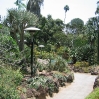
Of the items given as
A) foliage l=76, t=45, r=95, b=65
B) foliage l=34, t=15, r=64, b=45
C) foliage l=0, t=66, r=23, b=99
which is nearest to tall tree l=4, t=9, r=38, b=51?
foliage l=76, t=45, r=95, b=65

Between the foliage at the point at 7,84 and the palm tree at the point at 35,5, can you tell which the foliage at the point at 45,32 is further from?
the foliage at the point at 7,84

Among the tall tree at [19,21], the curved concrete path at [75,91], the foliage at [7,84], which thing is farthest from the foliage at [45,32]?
the foliage at [7,84]

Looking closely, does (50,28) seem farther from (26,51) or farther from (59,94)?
(59,94)

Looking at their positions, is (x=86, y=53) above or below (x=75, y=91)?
above

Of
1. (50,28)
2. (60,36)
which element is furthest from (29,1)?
(60,36)

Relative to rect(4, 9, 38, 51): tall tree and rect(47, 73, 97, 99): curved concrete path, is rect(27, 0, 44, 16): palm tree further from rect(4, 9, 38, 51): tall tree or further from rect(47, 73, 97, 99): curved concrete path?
rect(47, 73, 97, 99): curved concrete path

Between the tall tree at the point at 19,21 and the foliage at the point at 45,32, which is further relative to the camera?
the foliage at the point at 45,32

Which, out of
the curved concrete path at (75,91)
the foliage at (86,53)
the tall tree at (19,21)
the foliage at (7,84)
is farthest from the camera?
the foliage at (86,53)

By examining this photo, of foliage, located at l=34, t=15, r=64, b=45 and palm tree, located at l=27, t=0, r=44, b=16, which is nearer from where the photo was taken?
palm tree, located at l=27, t=0, r=44, b=16

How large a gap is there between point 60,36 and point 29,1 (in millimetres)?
6880

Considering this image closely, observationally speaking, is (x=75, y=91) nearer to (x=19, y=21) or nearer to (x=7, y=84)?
(x=7, y=84)

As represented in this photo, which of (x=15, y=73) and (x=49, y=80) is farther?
(x=49, y=80)

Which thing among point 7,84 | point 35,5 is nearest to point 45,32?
point 35,5

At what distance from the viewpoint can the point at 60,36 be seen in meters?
29.1
